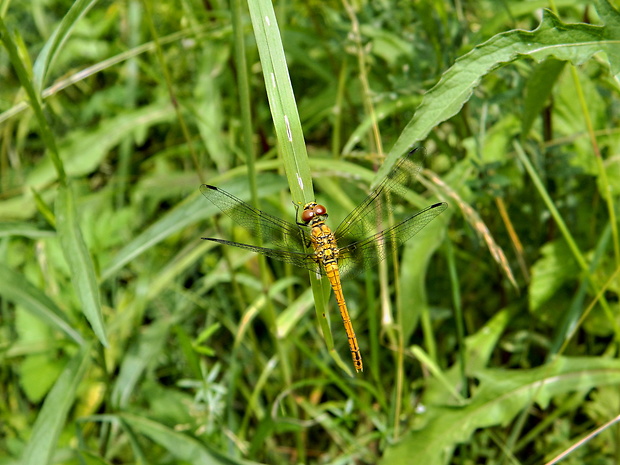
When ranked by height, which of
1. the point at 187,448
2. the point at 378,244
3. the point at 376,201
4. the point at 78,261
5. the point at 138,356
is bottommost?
the point at 187,448

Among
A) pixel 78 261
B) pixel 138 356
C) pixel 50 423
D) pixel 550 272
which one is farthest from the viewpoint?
pixel 138 356

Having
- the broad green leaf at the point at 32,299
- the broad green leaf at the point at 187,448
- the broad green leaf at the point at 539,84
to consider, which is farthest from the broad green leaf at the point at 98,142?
the broad green leaf at the point at 539,84

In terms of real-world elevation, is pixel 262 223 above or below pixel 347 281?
above

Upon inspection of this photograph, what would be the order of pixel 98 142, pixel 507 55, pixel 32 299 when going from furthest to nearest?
pixel 98 142 → pixel 32 299 → pixel 507 55

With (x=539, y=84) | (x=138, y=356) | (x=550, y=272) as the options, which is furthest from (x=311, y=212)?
(x=138, y=356)

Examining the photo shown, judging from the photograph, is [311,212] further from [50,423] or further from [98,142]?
[98,142]

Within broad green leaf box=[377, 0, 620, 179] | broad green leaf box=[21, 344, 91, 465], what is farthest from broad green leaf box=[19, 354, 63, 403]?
broad green leaf box=[377, 0, 620, 179]

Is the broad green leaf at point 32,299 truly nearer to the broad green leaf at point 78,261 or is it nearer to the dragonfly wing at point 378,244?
the broad green leaf at point 78,261

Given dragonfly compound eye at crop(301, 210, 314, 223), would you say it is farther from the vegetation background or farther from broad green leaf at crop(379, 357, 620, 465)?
broad green leaf at crop(379, 357, 620, 465)

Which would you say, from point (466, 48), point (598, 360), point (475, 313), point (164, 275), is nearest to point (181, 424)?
point (164, 275)
